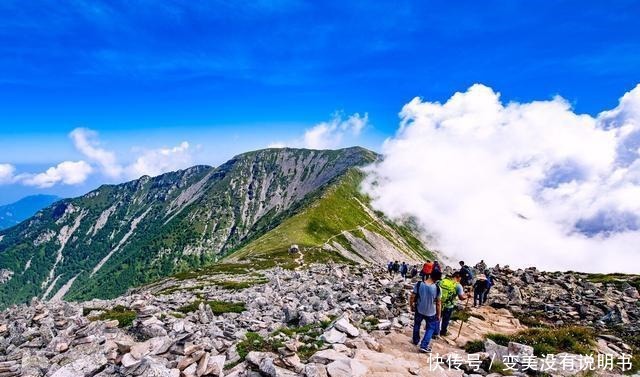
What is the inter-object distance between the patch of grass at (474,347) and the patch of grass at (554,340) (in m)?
1.91

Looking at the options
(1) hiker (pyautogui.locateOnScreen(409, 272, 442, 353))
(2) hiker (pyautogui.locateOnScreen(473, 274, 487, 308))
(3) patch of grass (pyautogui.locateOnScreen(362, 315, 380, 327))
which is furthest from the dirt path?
(2) hiker (pyautogui.locateOnScreen(473, 274, 487, 308))

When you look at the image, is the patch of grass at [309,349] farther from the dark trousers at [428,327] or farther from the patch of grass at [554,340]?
the patch of grass at [554,340]

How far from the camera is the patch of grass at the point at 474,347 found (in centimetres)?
2013

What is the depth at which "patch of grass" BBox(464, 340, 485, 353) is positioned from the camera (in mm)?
20128

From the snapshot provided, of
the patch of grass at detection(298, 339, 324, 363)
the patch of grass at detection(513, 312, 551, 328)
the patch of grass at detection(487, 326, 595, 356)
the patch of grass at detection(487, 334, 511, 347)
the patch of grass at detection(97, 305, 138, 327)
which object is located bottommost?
the patch of grass at detection(97, 305, 138, 327)

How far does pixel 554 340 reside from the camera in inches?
851

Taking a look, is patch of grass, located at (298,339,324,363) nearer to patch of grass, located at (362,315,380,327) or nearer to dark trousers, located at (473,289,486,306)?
patch of grass, located at (362,315,380,327)

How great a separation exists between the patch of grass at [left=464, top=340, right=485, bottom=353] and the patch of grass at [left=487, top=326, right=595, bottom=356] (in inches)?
75.1


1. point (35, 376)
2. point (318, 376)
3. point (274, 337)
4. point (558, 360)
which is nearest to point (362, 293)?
point (274, 337)

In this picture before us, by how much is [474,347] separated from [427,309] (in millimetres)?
3123

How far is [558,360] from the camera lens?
18.7 metres

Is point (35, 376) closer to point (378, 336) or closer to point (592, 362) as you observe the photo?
point (378, 336)

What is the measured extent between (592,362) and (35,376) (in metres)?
24.8

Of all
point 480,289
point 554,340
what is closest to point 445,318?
point 554,340
